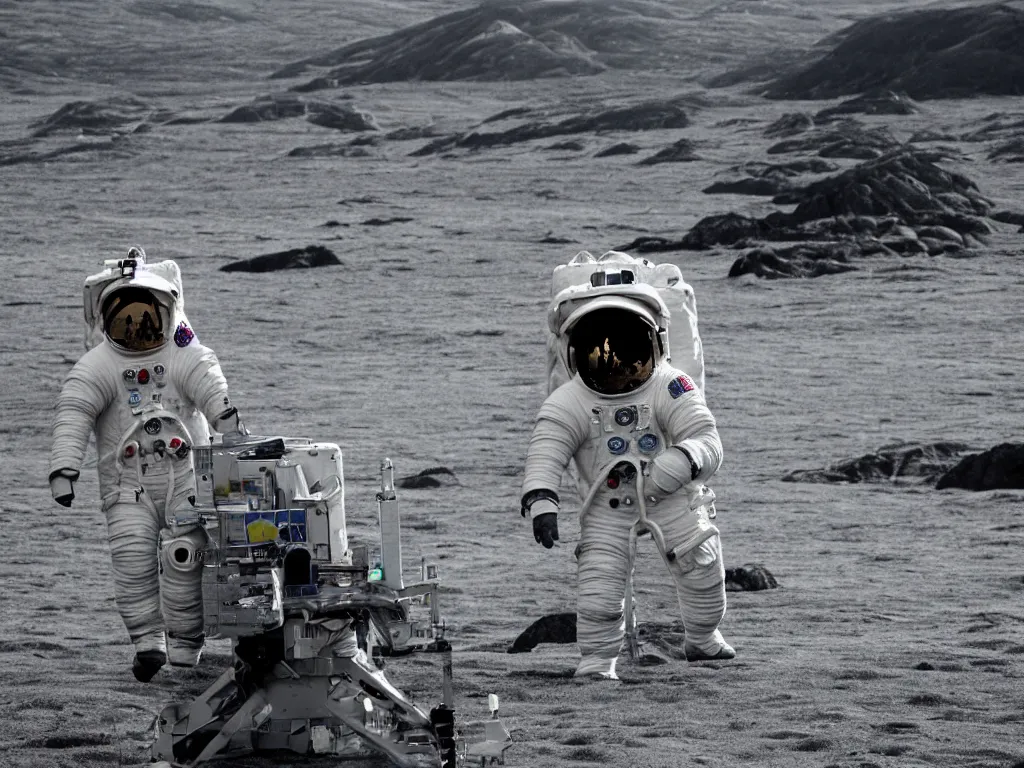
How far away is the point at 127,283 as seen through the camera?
7043 mm

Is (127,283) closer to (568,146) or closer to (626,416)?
(626,416)

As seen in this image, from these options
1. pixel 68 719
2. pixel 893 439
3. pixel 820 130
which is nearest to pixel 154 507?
pixel 68 719

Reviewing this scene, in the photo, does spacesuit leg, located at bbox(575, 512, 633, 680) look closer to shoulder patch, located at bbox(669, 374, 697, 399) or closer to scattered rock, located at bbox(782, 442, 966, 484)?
shoulder patch, located at bbox(669, 374, 697, 399)

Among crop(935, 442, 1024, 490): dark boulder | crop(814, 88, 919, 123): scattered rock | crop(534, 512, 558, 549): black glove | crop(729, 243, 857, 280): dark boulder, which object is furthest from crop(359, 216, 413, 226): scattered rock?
crop(534, 512, 558, 549): black glove

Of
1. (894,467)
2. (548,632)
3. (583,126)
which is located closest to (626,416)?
(548,632)

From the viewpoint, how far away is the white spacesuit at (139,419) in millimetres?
6871

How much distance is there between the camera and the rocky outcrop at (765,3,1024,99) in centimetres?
4178

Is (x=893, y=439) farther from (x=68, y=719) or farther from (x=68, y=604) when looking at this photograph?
(x=68, y=719)

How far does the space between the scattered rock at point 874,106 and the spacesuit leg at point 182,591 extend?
33.5m

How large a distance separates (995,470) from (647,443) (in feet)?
18.3

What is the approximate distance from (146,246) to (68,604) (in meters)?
16.5

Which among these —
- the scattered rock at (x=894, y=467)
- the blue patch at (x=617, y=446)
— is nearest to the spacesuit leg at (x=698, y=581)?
the blue patch at (x=617, y=446)

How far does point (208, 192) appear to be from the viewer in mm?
31062

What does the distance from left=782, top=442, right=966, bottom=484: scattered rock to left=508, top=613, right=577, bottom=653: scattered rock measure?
4.52 meters
